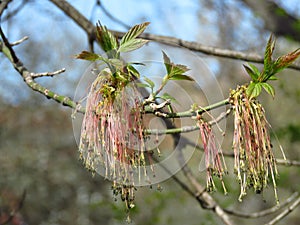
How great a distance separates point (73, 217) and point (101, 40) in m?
5.34

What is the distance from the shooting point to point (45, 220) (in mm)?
5723

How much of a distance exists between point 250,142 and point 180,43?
1.08m

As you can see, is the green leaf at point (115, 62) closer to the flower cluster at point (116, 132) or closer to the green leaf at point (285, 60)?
the flower cluster at point (116, 132)

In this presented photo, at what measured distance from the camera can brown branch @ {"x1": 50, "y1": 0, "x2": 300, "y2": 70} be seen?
177 cm

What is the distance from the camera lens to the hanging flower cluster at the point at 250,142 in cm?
89

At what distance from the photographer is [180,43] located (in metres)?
1.93

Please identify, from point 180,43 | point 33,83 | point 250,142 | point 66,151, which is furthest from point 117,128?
point 66,151

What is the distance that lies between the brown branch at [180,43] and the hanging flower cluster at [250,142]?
2.74 feet

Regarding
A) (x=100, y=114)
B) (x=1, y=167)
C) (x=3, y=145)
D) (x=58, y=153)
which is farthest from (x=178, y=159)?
(x=58, y=153)

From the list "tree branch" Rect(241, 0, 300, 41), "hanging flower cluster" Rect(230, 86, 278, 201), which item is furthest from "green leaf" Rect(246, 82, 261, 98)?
"tree branch" Rect(241, 0, 300, 41)


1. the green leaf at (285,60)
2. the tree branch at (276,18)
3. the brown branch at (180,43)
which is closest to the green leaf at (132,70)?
the green leaf at (285,60)

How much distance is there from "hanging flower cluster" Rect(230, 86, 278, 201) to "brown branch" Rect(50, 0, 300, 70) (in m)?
0.84

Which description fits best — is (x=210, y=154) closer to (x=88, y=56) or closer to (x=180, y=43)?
(x=88, y=56)

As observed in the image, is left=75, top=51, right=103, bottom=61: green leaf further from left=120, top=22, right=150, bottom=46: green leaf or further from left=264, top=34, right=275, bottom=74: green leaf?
left=264, top=34, right=275, bottom=74: green leaf
